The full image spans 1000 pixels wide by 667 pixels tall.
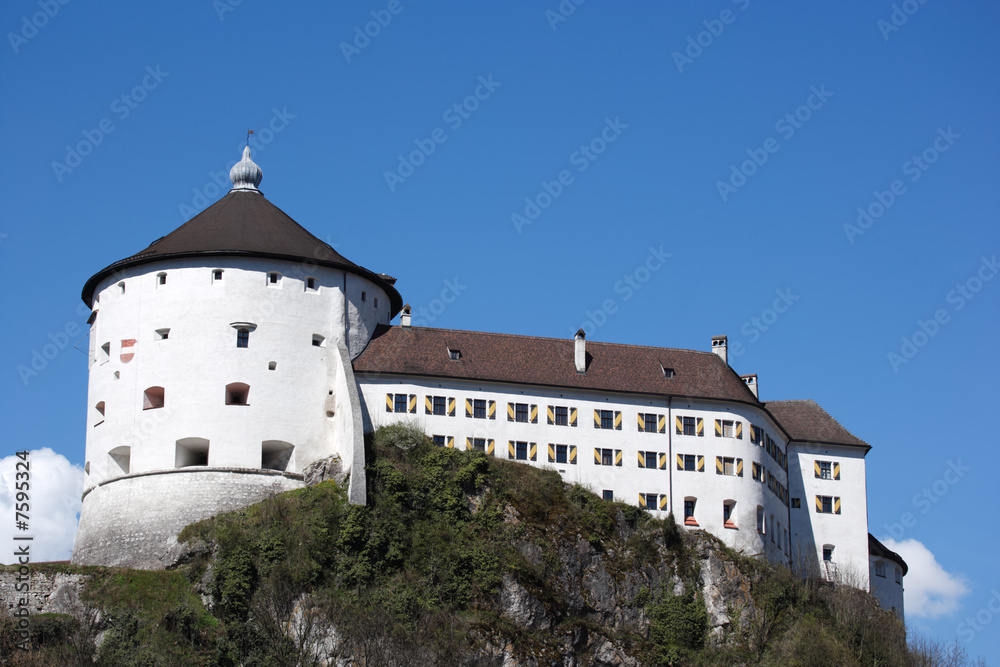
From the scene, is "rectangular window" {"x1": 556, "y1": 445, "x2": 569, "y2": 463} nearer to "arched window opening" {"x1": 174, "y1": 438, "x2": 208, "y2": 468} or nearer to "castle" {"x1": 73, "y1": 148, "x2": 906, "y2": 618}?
"castle" {"x1": 73, "y1": 148, "x2": 906, "y2": 618}

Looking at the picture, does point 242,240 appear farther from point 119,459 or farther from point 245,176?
point 119,459

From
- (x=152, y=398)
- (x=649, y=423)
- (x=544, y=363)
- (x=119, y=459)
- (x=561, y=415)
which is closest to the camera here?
(x=152, y=398)

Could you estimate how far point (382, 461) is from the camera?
216ft

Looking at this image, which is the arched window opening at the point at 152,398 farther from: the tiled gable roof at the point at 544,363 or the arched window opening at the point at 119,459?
the tiled gable roof at the point at 544,363

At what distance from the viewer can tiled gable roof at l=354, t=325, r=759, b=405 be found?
2788 inches

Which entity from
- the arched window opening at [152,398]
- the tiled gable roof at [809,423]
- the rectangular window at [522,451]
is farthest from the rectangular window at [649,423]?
the arched window opening at [152,398]

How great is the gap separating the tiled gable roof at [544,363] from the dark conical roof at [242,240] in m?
3.82

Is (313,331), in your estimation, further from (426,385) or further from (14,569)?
(14,569)

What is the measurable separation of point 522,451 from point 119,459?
17.6 m

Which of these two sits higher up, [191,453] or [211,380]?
[211,380]

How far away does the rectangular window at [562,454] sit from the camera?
70.1 meters

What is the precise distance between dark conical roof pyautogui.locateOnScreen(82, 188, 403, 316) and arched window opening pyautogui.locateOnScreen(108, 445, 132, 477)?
8258mm

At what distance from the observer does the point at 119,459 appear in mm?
68625

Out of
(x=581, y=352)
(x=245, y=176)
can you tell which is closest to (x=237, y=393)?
(x=245, y=176)
